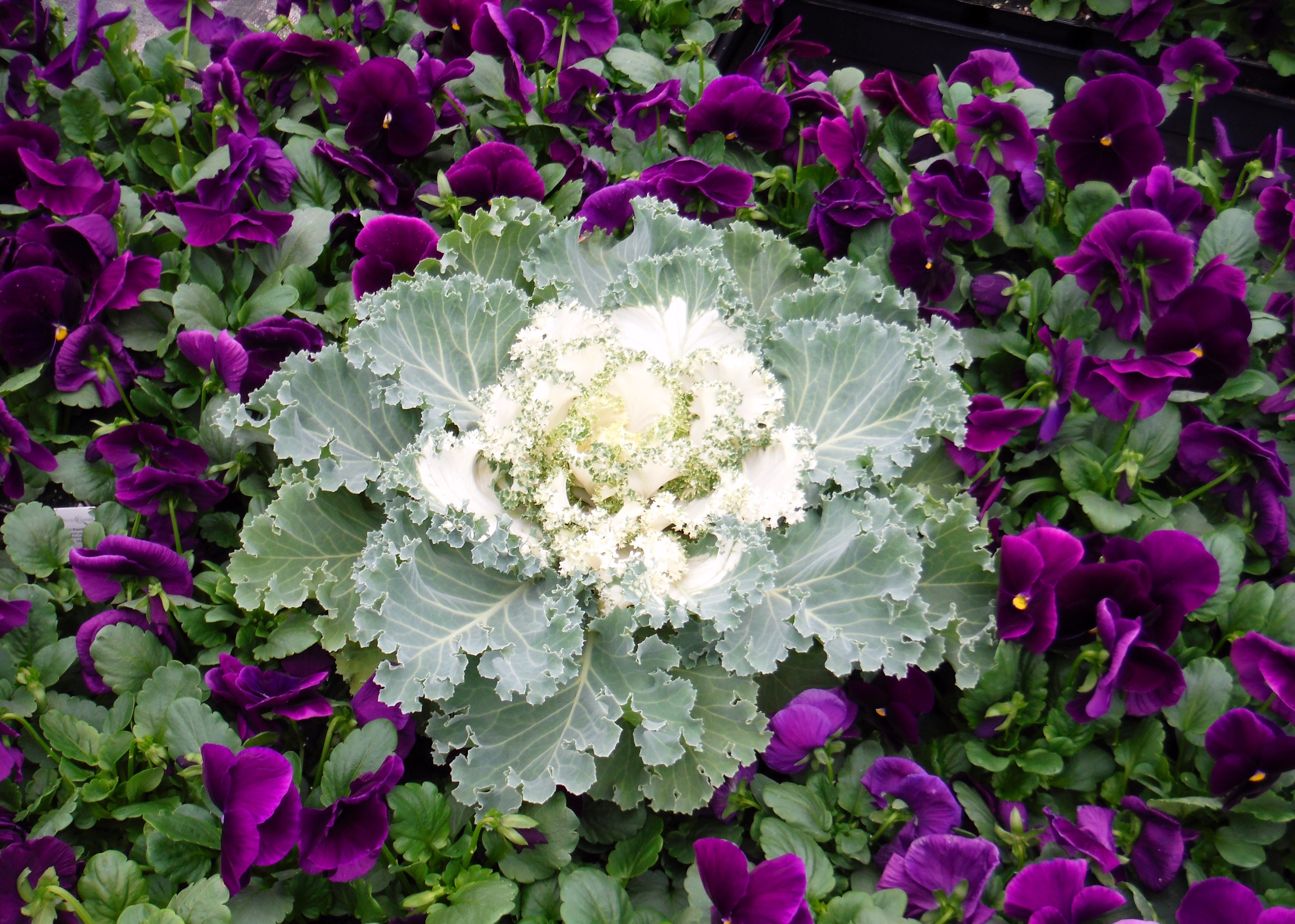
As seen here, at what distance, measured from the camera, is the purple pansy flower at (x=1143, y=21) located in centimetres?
282

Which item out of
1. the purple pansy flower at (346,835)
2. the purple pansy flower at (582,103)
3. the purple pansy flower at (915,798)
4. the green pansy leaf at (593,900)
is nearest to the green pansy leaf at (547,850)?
the green pansy leaf at (593,900)

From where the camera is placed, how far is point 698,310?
1669mm

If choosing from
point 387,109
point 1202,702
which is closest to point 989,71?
point 387,109

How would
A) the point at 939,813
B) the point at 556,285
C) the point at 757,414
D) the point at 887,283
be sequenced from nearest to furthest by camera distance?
the point at 939,813
the point at 757,414
the point at 556,285
the point at 887,283

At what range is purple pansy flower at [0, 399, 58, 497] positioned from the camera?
1662 millimetres

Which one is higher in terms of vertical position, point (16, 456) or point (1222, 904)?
point (1222, 904)

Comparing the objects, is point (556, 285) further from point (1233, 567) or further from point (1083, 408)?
point (1233, 567)

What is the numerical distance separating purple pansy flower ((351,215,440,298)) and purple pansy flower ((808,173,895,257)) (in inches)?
31.0

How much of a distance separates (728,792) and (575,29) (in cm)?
180

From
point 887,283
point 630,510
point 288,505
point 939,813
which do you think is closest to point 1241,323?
point 887,283

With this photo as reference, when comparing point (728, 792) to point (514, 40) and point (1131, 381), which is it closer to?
point (1131, 381)

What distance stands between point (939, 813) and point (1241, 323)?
99 centimetres

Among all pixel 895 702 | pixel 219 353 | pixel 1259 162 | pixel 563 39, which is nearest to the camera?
pixel 895 702

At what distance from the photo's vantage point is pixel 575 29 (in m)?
2.28
